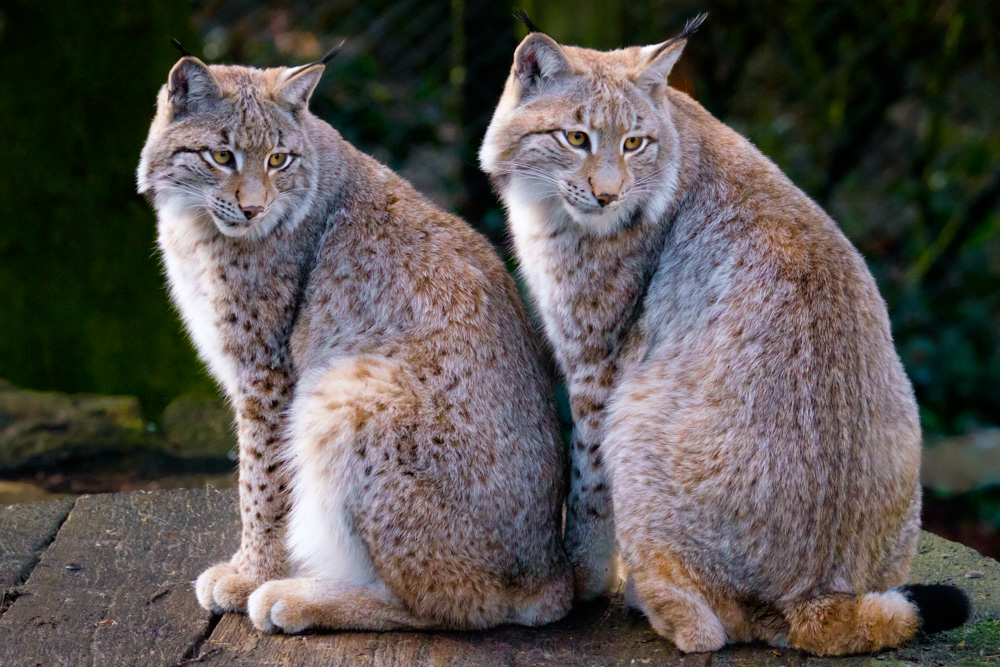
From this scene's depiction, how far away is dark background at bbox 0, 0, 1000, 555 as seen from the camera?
510 cm

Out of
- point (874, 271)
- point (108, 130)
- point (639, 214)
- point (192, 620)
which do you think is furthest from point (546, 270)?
point (874, 271)

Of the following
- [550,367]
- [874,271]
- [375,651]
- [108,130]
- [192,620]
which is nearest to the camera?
[375,651]

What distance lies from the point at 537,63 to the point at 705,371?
3.72ft

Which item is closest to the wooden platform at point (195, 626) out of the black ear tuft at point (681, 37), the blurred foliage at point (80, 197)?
the blurred foliage at point (80, 197)

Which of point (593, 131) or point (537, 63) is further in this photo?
point (537, 63)

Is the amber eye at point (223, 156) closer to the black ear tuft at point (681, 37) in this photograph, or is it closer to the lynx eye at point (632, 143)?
the lynx eye at point (632, 143)

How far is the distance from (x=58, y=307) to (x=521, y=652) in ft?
10.1

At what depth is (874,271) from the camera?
6148 mm

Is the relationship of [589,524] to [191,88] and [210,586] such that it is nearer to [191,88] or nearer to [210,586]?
[210,586]

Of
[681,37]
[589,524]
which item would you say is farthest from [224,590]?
[681,37]

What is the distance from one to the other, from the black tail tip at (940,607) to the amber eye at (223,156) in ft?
7.80

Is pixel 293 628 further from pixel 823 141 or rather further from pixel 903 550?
Result: pixel 823 141

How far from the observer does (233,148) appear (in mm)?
3359

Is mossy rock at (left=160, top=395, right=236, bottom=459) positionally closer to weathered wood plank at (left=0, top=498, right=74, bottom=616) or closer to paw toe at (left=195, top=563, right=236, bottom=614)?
weathered wood plank at (left=0, top=498, right=74, bottom=616)
